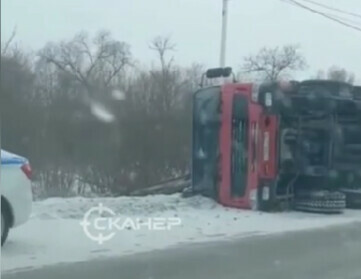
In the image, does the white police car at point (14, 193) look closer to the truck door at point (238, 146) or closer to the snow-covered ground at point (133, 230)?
the snow-covered ground at point (133, 230)

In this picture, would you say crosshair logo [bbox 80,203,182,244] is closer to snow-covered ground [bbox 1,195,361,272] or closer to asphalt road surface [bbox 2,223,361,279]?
snow-covered ground [bbox 1,195,361,272]

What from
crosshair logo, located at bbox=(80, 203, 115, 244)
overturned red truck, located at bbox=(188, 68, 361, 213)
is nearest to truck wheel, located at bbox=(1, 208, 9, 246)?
crosshair logo, located at bbox=(80, 203, 115, 244)

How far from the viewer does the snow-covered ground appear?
1151 centimetres

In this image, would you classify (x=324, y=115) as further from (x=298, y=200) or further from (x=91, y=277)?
(x=91, y=277)

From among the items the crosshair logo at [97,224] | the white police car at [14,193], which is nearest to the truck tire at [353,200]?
the crosshair logo at [97,224]

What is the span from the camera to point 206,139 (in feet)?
62.8

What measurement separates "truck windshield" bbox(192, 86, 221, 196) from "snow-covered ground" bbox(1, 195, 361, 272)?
0.48 metres

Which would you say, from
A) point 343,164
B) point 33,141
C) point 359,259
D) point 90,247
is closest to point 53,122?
point 33,141

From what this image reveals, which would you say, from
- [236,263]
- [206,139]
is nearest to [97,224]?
[236,263]

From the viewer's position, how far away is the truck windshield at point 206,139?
18.8 meters

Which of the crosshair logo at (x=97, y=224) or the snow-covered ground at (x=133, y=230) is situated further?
the crosshair logo at (x=97, y=224)

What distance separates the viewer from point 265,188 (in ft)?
59.1

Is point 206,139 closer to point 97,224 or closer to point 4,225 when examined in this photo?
point 97,224

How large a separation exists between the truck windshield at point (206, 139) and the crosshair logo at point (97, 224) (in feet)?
10.2
